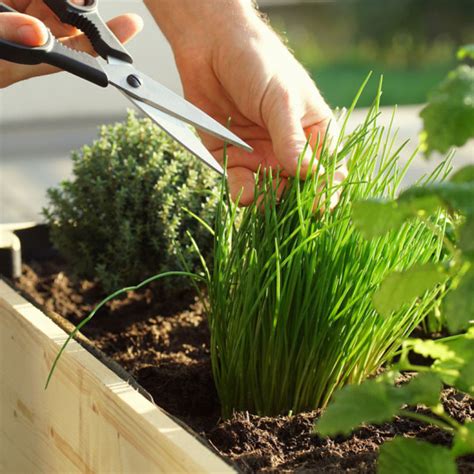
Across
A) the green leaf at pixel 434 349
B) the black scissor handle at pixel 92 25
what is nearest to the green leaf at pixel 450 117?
the green leaf at pixel 434 349

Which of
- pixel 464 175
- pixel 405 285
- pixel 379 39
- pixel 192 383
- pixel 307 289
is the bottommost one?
pixel 379 39

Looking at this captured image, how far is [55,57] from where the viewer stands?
136cm

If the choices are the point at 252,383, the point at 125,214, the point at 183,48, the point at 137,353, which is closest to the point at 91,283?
the point at 125,214

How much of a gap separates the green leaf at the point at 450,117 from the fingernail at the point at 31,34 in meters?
0.64

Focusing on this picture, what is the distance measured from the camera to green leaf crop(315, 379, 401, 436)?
879 mm

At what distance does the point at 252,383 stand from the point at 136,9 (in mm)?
4001

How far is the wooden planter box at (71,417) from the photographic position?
3.77ft

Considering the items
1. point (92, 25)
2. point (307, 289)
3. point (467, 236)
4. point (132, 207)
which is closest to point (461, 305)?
point (467, 236)

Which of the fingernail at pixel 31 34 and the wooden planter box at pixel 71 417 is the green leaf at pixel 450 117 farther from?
the fingernail at pixel 31 34

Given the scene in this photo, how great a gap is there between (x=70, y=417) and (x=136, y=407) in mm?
230

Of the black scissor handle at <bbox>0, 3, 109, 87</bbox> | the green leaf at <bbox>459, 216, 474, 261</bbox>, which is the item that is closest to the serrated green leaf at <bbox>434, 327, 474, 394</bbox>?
the green leaf at <bbox>459, 216, 474, 261</bbox>

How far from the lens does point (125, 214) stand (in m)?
1.91

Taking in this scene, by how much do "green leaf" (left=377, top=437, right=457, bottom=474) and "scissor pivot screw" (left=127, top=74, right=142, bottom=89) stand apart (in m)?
0.73

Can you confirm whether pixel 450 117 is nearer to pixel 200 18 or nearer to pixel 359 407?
pixel 359 407
